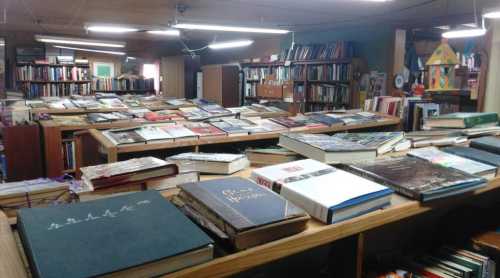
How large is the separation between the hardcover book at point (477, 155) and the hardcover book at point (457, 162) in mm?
36

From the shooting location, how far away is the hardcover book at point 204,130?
2350 mm

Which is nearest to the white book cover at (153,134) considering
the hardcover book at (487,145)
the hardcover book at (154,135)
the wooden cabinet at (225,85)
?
the hardcover book at (154,135)

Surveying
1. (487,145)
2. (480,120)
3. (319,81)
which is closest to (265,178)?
(487,145)

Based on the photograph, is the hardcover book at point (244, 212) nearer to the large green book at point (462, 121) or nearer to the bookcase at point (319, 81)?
the large green book at point (462, 121)

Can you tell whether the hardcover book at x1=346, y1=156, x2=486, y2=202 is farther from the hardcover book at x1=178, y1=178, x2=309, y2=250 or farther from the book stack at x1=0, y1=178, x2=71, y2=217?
the book stack at x1=0, y1=178, x2=71, y2=217

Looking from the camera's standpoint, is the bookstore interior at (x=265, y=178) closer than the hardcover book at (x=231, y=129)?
Yes

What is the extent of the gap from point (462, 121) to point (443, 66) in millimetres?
2159

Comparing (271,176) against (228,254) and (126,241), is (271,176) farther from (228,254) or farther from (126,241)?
(126,241)

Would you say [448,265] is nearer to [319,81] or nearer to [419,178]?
[419,178]

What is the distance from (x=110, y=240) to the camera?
2.22 feet

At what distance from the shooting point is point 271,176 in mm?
1083

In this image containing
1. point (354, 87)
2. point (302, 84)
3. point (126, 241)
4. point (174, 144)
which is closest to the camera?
point (126, 241)

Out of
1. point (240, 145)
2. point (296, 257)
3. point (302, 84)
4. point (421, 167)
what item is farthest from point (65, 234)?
point (302, 84)

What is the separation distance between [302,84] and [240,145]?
15.9ft
